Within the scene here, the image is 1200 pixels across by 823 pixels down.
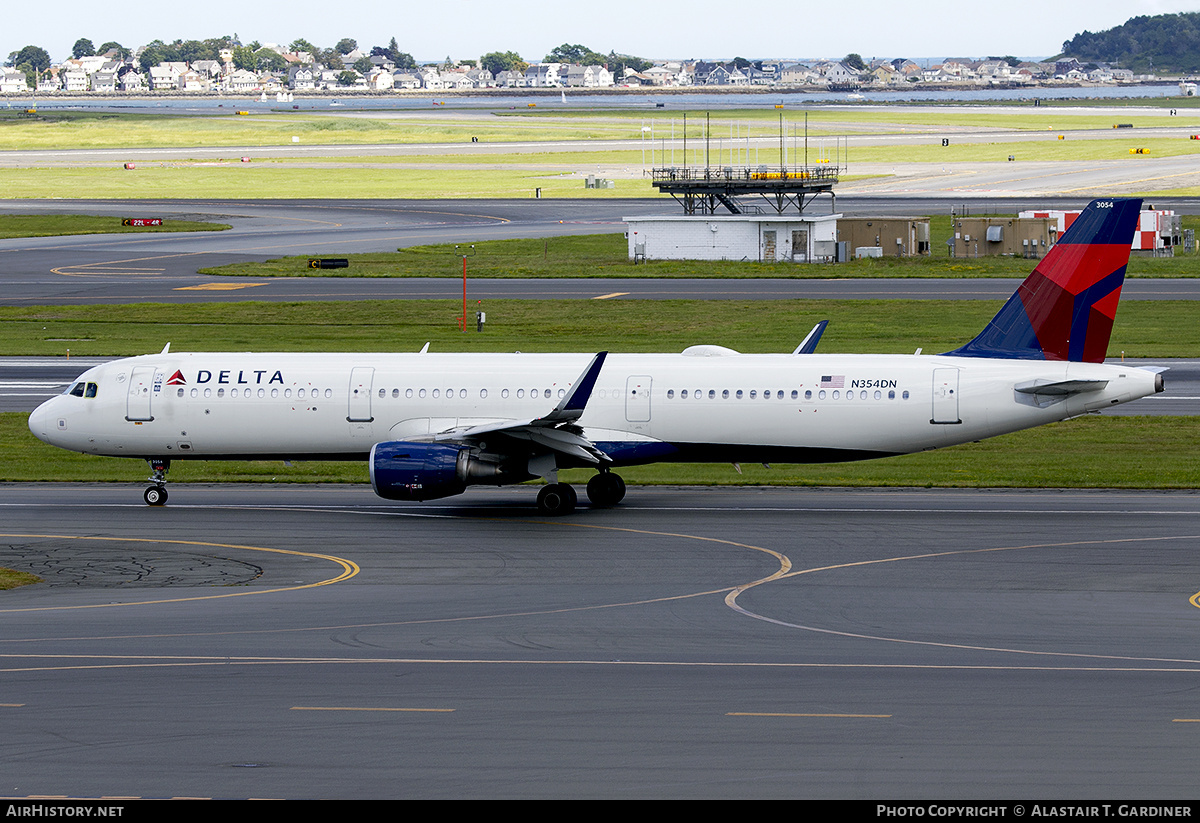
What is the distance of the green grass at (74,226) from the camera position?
123250 mm

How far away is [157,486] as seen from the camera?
38906 millimetres

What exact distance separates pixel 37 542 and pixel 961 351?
24267 millimetres

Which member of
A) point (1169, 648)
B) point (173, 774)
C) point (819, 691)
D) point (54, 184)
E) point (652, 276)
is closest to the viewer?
point (173, 774)

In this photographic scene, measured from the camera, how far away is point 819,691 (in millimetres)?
21453

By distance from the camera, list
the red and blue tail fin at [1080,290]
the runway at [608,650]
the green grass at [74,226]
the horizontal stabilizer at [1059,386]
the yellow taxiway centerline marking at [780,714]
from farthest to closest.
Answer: the green grass at [74,226] < the red and blue tail fin at [1080,290] < the horizontal stabilizer at [1059,386] < the yellow taxiway centerline marking at [780,714] < the runway at [608,650]

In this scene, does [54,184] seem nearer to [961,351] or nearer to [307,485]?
[307,485]

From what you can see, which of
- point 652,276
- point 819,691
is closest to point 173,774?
point 819,691

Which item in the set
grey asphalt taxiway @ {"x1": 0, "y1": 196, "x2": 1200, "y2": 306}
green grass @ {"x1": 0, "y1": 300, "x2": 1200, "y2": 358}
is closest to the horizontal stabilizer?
green grass @ {"x1": 0, "y1": 300, "x2": 1200, "y2": 358}

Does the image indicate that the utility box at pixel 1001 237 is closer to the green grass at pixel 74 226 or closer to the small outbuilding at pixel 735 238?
the small outbuilding at pixel 735 238

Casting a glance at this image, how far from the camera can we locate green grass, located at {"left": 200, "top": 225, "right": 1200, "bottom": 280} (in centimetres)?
9181

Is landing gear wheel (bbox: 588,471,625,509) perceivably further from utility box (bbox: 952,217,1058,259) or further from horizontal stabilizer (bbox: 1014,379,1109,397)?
utility box (bbox: 952,217,1058,259)

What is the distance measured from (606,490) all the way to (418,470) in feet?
18.7

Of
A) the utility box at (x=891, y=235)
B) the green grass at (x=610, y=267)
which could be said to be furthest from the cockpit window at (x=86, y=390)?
the utility box at (x=891, y=235)

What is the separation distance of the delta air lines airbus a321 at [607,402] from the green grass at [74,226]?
291 feet
